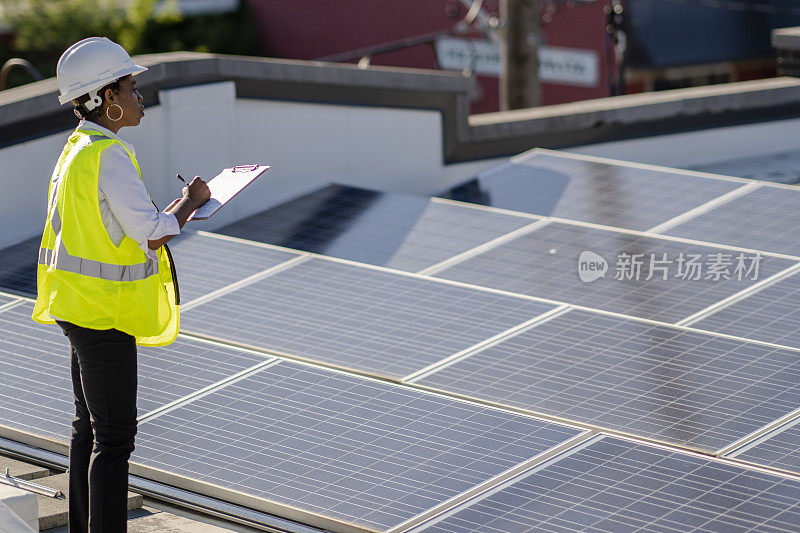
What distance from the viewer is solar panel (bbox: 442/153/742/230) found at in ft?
31.8

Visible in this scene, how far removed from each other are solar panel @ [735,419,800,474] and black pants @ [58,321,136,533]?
99.9 inches

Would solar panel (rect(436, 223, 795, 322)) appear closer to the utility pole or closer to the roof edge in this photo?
the roof edge

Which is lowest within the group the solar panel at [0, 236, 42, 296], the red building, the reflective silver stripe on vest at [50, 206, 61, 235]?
the red building

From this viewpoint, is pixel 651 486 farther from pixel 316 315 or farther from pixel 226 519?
pixel 316 315

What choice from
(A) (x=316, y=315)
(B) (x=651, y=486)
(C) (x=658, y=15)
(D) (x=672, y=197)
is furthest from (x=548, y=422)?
(C) (x=658, y=15)

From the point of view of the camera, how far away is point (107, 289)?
17.3 feet

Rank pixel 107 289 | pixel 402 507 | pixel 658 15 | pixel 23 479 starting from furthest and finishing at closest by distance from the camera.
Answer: pixel 658 15
pixel 23 479
pixel 402 507
pixel 107 289

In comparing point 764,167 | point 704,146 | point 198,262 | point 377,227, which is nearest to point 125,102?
point 198,262

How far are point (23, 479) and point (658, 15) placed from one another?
1024 inches

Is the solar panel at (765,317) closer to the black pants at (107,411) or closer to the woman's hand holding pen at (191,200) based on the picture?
the woman's hand holding pen at (191,200)

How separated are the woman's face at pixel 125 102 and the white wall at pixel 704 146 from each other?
8.05m

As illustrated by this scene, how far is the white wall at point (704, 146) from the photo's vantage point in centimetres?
1302

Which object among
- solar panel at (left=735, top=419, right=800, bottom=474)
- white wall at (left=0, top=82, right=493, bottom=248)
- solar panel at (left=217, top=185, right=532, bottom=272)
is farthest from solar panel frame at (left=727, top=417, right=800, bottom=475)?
Result: white wall at (left=0, top=82, right=493, bottom=248)

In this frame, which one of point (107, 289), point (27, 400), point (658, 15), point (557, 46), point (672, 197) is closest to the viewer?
point (107, 289)
